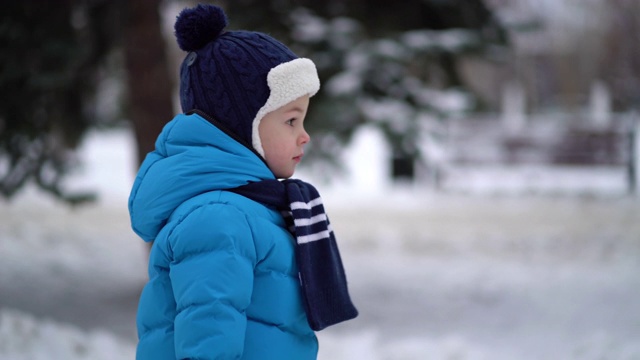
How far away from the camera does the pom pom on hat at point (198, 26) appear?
1.96 meters

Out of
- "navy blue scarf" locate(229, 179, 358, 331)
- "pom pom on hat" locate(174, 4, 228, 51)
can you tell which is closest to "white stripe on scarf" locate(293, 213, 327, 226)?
"navy blue scarf" locate(229, 179, 358, 331)

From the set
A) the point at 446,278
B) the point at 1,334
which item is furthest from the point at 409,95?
the point at 1,334

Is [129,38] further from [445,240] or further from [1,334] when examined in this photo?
[445,240]

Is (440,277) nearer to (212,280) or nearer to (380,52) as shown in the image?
(380,52)

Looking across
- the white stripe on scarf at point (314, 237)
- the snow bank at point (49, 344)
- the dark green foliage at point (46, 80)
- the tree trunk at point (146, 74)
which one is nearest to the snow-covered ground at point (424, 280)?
the snow bank at point (49, 344)

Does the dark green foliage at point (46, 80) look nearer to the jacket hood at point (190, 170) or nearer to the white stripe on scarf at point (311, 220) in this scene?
the jacket hood at point (190, 170)

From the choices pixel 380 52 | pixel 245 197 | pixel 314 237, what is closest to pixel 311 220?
pixel 314 237

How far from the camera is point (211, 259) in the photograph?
1.75m

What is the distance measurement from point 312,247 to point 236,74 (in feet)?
1.63

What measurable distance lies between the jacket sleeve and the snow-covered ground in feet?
9.35

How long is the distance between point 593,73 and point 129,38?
883 inches

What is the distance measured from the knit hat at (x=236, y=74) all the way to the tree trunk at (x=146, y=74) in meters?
3.94

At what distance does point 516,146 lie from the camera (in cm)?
1491

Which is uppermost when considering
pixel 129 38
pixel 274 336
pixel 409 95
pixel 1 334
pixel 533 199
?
pixel 129 38
